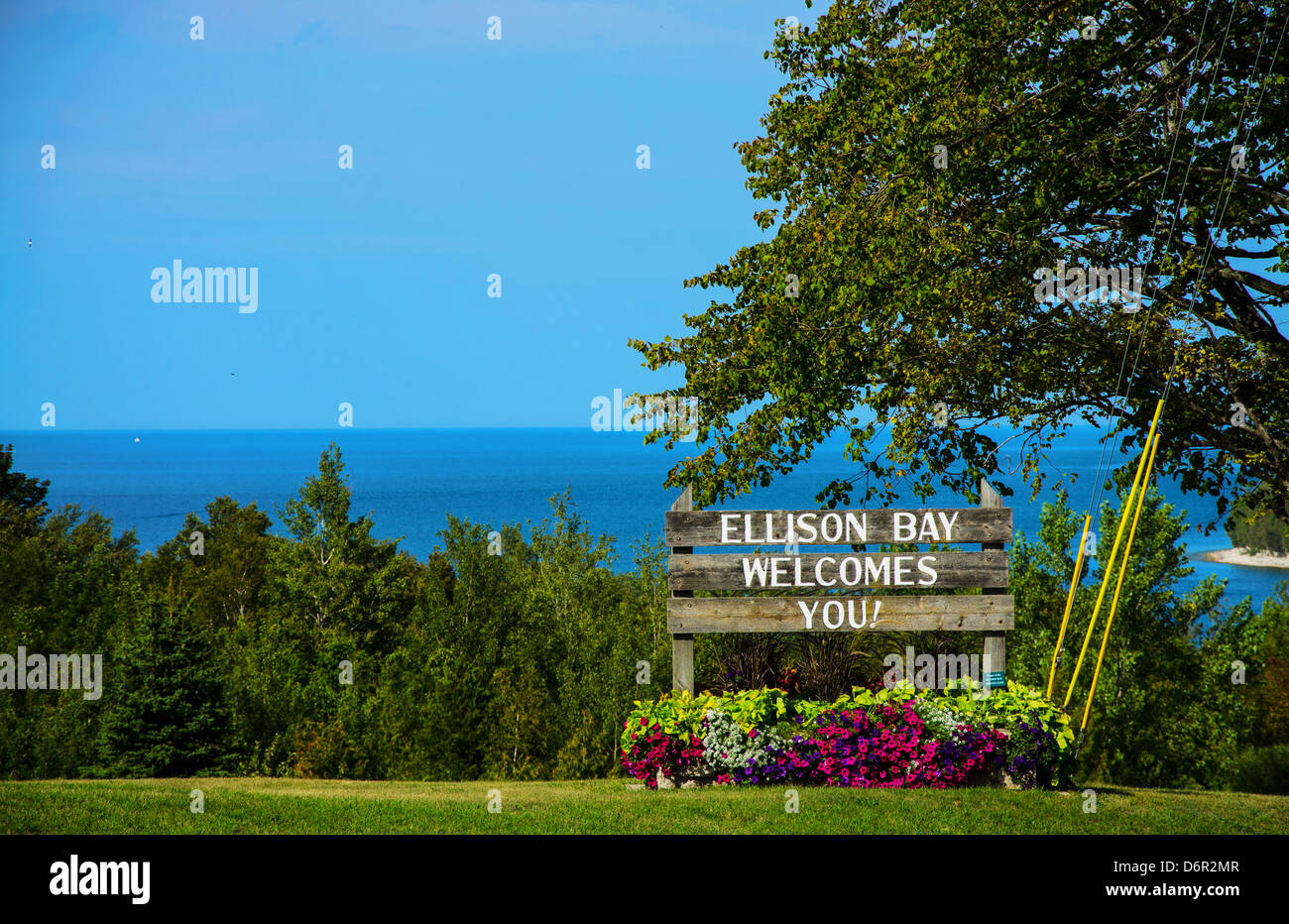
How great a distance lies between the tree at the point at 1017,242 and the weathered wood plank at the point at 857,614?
121 inches

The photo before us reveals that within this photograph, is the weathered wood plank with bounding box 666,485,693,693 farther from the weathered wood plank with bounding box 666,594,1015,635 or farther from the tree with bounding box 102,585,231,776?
the tree with bounding box 102,585,231,776

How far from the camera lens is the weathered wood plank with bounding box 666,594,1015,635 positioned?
13.5 metres

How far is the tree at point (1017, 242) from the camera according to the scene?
49.3ft

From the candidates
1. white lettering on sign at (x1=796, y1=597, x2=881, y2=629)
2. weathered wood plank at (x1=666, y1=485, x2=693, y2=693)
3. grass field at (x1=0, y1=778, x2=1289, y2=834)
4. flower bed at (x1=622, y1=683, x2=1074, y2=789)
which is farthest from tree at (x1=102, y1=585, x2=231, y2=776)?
white lettering on sign at (x1=796, y1=597, x2=881, y2=629)

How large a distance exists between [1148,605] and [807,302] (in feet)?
107

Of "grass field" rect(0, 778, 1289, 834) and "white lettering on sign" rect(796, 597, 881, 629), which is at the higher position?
"white lettering on sign" rect(796, 597, 881, 629)

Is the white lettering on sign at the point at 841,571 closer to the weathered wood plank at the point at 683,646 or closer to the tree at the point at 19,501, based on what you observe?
the weathered wood plank at the point at 683,646

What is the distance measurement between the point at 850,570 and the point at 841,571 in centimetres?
11

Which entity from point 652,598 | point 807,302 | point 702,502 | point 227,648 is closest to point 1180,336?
point 807,302

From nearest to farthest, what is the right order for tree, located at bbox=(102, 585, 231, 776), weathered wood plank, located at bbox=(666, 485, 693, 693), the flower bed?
the flower bed < weathered wood plank, located at bbox=(666, 485, 693, 693) < tree, located at bbox=(102, 585, 231, 776)

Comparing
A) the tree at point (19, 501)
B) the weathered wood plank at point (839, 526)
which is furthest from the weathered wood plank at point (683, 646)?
the tree at point (19, 501)

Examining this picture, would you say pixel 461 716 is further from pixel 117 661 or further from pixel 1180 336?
pixel 1180 336

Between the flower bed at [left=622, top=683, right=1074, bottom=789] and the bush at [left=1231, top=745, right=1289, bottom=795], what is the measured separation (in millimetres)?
25384

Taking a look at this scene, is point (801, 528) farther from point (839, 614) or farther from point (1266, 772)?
point (1266, 772)
